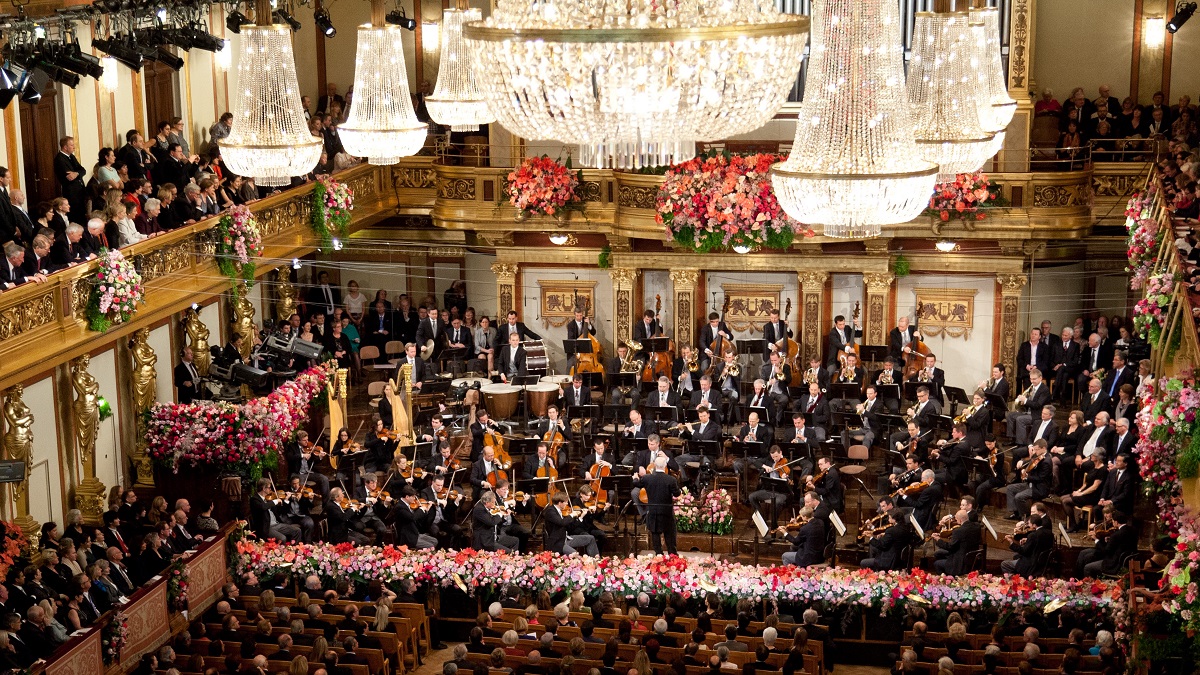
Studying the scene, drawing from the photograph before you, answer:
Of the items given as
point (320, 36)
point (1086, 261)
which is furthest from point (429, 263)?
point (1086, 261)

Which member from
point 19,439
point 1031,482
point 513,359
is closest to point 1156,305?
point 1031,482

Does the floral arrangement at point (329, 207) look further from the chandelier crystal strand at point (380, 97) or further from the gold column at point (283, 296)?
the chandelier crystal strand at point (380, 97)

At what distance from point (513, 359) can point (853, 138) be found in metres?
15.8

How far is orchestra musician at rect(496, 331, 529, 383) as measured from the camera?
73.3ft

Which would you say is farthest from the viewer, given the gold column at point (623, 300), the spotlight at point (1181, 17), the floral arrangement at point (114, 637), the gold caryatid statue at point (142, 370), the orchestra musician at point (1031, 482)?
the gold column at point (623, 300)

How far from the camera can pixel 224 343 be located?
2186 centimetres

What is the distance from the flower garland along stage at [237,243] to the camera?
19250 millimetres

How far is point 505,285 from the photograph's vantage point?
24.8 m

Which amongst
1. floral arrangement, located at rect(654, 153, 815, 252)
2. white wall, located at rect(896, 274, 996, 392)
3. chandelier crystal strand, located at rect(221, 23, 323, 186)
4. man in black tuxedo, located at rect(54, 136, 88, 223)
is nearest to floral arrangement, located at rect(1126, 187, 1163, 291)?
white wall, located at rect(896, 274, 996, 392)

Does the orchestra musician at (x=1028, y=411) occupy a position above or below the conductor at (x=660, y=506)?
above

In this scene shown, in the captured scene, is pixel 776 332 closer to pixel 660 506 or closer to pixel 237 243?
pixel 660 506

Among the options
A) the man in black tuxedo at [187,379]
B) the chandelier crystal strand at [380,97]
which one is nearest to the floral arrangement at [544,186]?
the man in black tuxedo at [187,379]

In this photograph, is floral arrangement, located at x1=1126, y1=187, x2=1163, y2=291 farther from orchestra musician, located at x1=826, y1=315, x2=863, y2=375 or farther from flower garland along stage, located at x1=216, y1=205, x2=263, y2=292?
flower garland along stage, located at x1=216, y1=205, x2=263, y2=292

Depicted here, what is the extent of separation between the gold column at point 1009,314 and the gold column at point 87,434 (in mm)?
13416
